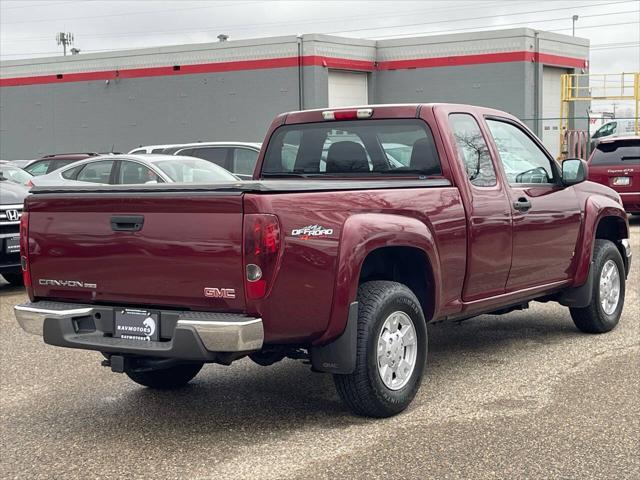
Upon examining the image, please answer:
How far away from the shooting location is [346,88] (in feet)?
108

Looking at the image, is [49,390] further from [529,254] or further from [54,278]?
[529,254]

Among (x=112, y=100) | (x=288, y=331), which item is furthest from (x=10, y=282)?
(x=112, y=100)

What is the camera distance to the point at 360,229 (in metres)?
5.42

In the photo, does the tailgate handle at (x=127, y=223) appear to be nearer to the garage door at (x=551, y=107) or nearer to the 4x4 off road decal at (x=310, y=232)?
the 4x4 off road decal at (x=310, y=232)

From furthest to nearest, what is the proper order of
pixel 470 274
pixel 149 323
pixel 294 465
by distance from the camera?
1. pixel 470 274
2. pixel 149 323
3. pixel 294 465

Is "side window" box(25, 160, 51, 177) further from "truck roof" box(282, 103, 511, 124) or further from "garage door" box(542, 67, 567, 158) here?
"garage door" box(542, 67, 567, 158)

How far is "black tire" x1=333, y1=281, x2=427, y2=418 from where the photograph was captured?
5477mm

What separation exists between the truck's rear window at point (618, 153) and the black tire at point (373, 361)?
13.7m

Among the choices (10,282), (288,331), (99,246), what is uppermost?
(99,246)

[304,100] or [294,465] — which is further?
[304,100]

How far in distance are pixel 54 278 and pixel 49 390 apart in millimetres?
1358

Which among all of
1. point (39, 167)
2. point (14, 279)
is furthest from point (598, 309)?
point (39, 167)

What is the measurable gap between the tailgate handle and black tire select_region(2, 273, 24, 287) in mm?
6843

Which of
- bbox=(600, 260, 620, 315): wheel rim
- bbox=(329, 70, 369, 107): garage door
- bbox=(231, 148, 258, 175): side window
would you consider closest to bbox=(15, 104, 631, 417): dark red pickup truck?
bbox=(600, 260, 620, 315): wheel rim
